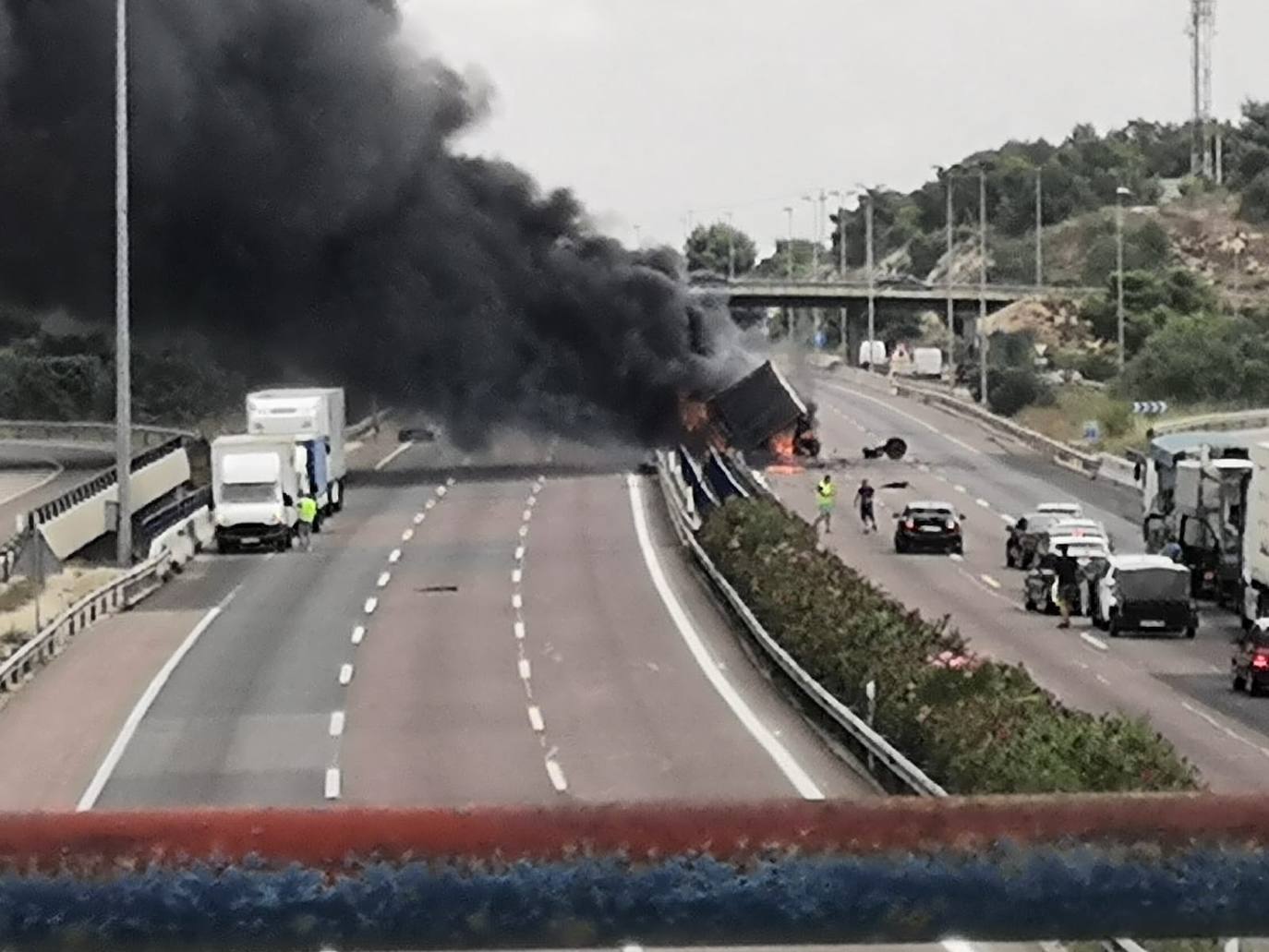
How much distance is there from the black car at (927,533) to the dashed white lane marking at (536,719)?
2805cm

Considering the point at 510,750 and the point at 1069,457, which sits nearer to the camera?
the point at 510,750

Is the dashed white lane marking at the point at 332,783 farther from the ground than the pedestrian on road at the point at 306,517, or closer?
closer

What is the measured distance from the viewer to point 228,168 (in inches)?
3155

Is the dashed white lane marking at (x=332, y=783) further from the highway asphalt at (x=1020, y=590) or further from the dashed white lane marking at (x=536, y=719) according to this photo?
the highway asphalt at (x=1020, y=590)

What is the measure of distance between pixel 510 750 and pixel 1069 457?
212 ft

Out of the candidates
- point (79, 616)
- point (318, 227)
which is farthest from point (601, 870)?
point (318, 227)

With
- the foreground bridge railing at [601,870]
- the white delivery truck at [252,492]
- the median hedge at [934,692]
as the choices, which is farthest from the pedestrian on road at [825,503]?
the foreground bridge railing at [601,870]

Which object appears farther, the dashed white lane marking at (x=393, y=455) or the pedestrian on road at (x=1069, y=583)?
the dashed white lane marking at (x=393, y=455)

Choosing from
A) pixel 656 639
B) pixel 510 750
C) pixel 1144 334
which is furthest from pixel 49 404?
pixel 510 750

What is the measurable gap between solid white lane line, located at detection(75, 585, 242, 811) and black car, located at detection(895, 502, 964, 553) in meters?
17.6

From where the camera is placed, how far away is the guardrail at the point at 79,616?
40.3 meters

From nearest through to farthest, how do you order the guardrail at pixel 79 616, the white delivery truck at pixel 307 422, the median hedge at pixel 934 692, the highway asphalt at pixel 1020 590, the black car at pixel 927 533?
the median hedge at pixel 934 692 < the highway asphalt at pixel 1020 590 < the guardrail at pixel 79 616 < the black car at pixel 927 533 < the white delivery truck at pixel 307 422

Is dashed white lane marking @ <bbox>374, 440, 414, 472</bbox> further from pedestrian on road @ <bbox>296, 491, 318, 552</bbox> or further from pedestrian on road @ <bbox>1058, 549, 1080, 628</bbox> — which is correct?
pedestrian on road @ <bbox>1058, 549, 1080, 628</bbox>

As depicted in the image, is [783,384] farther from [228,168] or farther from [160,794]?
[160,794]
